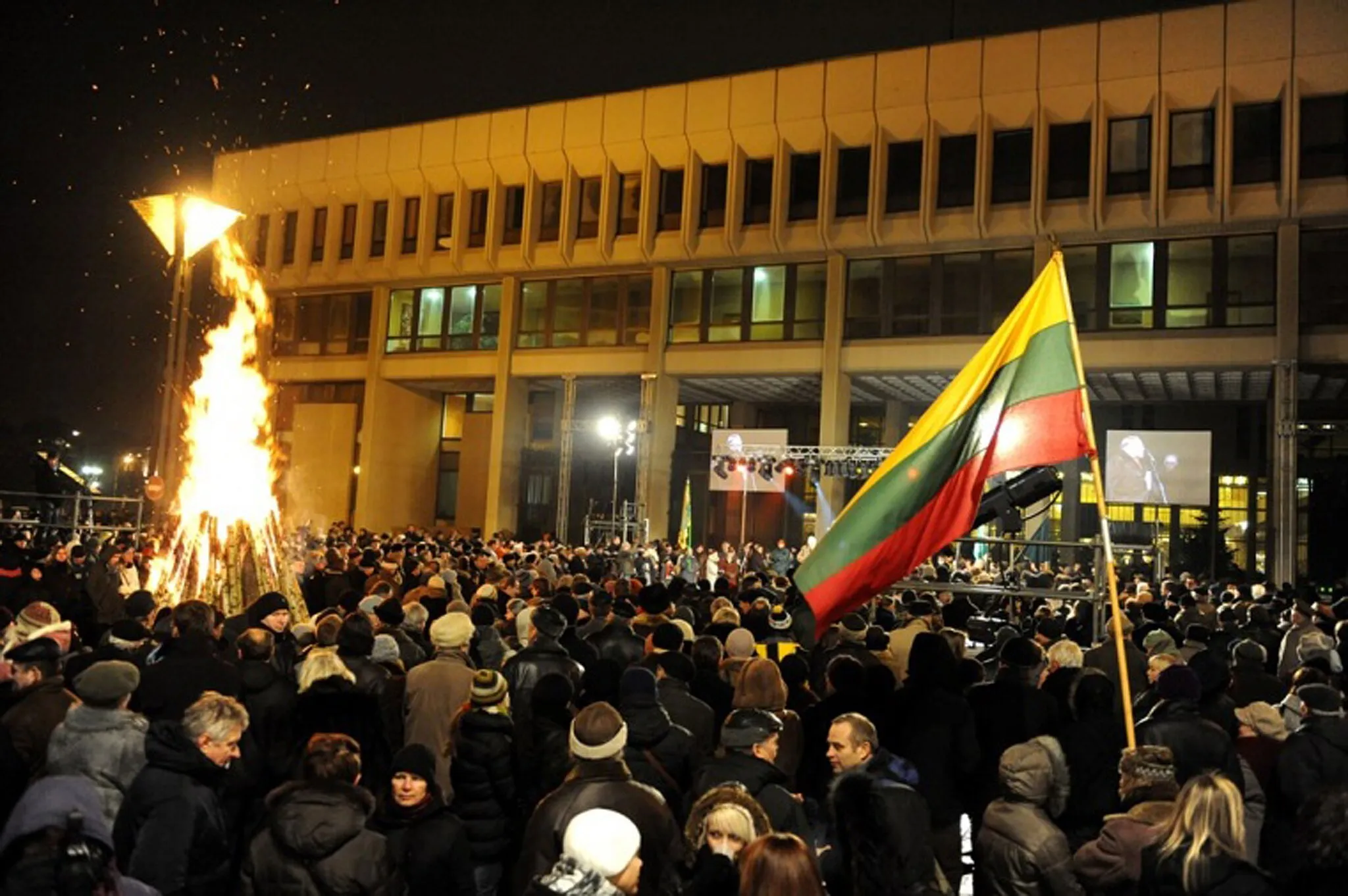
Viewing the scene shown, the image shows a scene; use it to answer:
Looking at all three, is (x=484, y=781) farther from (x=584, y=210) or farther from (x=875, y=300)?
(x=584, y=210)

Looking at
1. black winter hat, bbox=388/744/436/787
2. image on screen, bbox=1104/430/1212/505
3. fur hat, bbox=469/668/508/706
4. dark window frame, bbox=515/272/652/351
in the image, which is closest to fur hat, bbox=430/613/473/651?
fur hat, bbox=469/668/508/706

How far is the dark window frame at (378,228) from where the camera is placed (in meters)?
40.5

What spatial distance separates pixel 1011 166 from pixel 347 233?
2376 centimetres

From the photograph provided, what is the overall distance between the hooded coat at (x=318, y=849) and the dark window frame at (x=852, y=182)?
30.3 meters

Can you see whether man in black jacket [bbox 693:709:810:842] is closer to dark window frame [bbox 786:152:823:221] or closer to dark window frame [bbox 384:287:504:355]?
dark window frame [bbox 786:152:823:221]

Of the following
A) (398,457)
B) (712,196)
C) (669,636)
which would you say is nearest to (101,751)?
(669,636)

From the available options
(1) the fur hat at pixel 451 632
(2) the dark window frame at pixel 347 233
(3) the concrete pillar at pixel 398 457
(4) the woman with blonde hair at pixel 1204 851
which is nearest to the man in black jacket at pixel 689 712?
(1) the fur hat at pixel 451 632

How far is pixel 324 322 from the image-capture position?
42.1 meters

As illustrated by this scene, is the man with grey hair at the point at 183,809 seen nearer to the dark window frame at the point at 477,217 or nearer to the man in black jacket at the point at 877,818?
the man in black jacket at the point at 877,818

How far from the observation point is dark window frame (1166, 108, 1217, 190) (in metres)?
29.0

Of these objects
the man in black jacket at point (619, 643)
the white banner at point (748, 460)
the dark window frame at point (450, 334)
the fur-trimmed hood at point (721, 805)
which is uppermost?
the dark window frame at point (450, 334)

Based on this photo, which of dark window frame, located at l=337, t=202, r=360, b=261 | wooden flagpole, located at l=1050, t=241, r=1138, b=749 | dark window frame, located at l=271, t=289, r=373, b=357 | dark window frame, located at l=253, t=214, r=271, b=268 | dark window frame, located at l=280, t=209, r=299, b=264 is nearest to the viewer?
wooden flagpole, located at l=1050, t=241, r=1138, b=749

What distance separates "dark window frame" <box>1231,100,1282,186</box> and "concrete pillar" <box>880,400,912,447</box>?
1196 centimetres

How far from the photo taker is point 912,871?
4.71m
